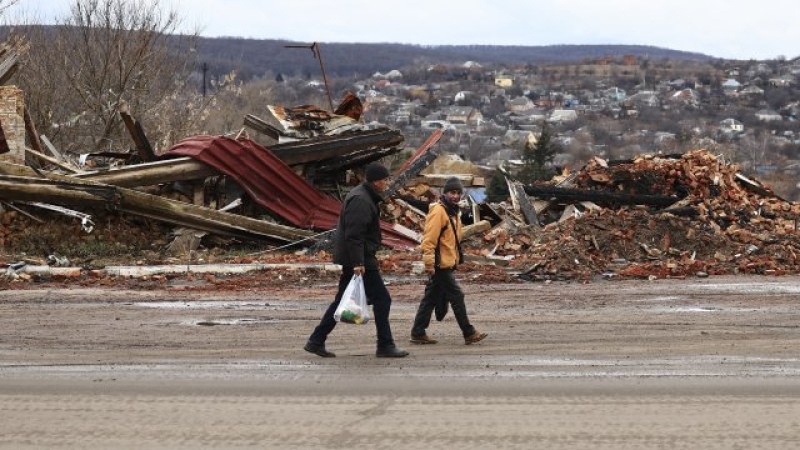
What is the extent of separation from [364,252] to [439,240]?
904mm

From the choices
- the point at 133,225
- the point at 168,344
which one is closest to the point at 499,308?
the point at 168,344

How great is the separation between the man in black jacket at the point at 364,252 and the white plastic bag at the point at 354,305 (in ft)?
0.36

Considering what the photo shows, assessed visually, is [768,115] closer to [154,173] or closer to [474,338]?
[154,173]

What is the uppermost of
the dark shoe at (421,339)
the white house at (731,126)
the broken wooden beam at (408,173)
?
the broken wooden beam at (408,173)

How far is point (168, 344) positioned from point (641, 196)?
1128 centimetres

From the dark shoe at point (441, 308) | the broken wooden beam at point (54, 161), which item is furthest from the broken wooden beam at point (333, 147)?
the dark shoe at point (441, 308)

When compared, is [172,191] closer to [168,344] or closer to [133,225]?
[133,225]

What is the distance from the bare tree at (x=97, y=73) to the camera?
115 ft

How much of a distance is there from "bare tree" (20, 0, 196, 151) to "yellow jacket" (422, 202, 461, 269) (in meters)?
24.1

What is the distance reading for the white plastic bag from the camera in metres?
10.2

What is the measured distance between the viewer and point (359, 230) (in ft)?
33.7

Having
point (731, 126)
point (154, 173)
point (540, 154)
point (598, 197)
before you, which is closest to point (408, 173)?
point (598, 197)

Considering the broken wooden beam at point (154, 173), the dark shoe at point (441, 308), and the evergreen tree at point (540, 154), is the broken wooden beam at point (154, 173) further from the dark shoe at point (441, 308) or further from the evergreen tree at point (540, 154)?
the evergreen tree at point (540, 154)

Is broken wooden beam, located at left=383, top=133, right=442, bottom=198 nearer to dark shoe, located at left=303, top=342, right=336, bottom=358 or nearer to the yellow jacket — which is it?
the yellow jacket
